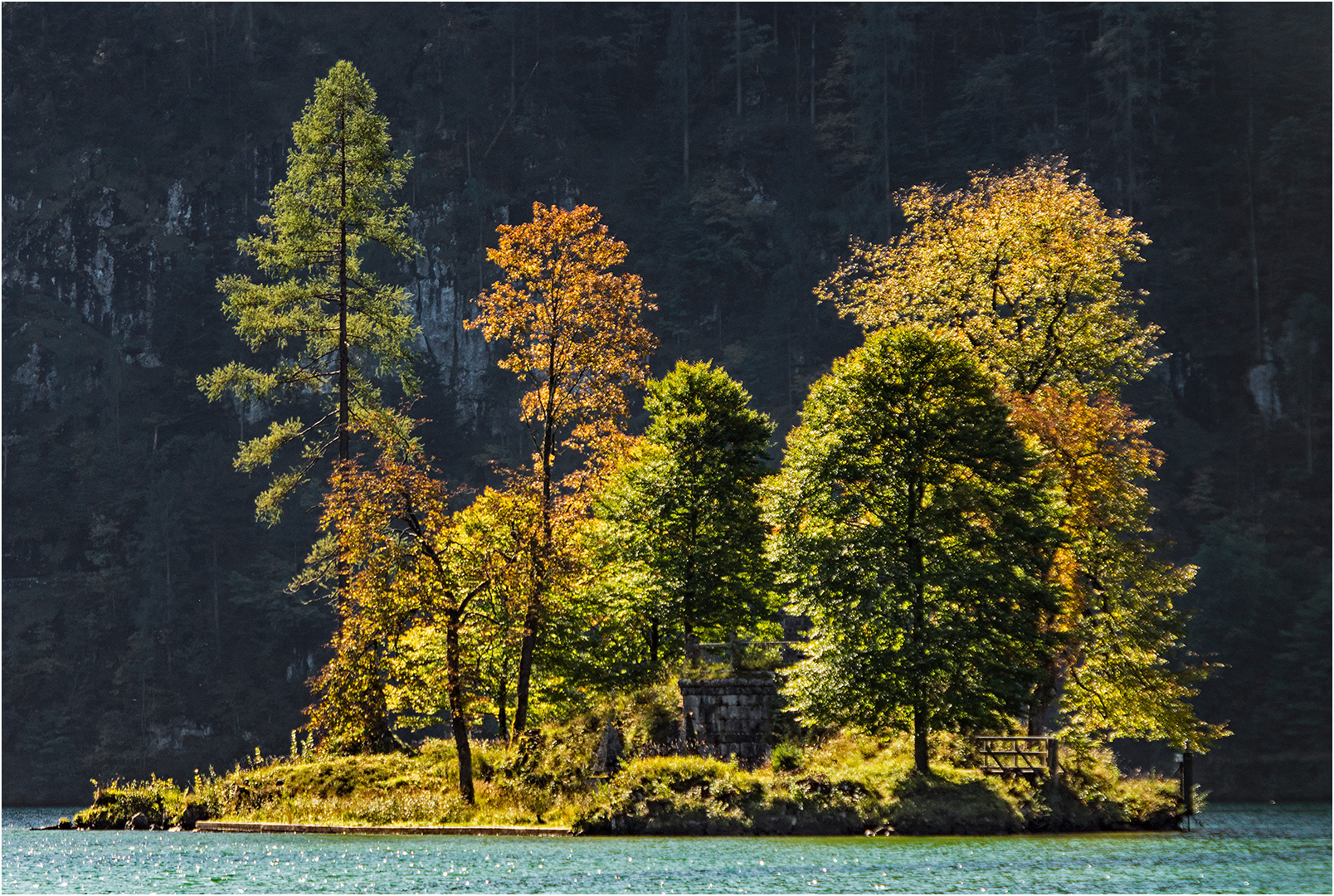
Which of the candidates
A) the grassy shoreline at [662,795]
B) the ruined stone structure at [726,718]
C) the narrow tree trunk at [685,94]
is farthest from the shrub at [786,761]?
the narrow tree trunk at [685,94]

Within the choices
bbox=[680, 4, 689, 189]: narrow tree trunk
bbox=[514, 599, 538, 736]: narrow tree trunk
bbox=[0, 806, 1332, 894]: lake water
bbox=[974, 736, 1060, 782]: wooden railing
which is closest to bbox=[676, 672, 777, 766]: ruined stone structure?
bbox=[514, 599, 538, 736]: narrow tree trunk

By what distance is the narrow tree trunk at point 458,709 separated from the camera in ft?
90.2

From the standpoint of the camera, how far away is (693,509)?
3497 centimetres

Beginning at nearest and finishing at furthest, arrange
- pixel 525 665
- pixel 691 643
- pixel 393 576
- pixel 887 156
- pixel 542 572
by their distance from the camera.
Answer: pixel 393 576
pixel 542 572
pixel 525 665
pixel 691 643
pixel 887 156

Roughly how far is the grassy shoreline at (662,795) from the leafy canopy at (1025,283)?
39.9 feet

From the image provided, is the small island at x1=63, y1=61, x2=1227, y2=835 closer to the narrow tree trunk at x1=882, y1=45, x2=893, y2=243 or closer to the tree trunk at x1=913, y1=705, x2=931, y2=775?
the tree trunk at x1=913, y1=705, x2=931, y2=775

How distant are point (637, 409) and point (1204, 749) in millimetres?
63305

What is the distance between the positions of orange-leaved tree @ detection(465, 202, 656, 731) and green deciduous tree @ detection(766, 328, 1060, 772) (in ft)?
19.3

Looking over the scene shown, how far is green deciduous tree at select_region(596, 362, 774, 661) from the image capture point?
113 feet

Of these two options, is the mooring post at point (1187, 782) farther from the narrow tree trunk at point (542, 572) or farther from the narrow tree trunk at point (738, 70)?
the narrow tree trunk at point (738, 70)

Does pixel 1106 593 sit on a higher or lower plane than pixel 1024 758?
higher

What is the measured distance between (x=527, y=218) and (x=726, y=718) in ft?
276

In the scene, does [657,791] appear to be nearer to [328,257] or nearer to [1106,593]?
[1106,593]

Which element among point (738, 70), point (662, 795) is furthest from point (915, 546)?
point (738, 70)
